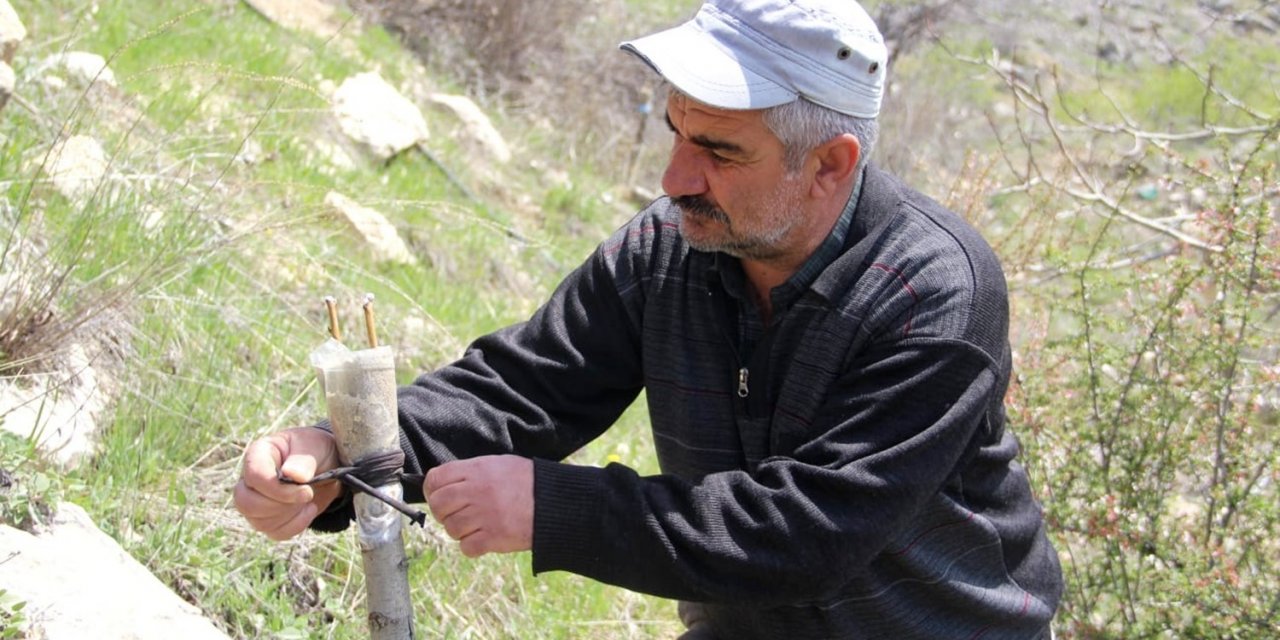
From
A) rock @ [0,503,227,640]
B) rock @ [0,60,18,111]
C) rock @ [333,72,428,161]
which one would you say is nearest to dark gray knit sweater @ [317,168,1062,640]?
rock @ [0,503,227,640]

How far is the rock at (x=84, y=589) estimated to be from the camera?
2.34 m

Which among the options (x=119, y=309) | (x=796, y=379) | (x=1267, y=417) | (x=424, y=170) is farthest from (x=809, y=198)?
(x=424, y=170)

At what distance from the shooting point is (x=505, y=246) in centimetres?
658

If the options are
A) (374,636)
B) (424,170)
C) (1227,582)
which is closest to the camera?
(374,636)

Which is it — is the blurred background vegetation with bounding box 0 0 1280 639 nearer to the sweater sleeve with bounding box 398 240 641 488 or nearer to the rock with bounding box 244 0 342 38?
the sweater sleeve with bounding box 398 240 641 488

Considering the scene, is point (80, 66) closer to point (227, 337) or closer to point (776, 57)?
point (227, 337)

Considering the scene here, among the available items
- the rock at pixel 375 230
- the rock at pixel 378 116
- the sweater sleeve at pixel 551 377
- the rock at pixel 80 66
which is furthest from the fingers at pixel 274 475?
the rock at pixel 378 116

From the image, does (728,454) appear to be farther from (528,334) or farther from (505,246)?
(505,246)

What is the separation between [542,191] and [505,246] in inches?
79.9

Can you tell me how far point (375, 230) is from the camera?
5.42m

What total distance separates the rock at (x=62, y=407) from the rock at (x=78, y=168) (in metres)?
0.67

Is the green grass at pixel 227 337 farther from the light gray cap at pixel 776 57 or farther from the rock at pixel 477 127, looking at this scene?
the rock at pixel 477 127

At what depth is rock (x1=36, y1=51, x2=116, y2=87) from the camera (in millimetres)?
4688

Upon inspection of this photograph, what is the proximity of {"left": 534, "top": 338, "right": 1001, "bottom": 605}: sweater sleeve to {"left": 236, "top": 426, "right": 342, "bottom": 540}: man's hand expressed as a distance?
34cm
